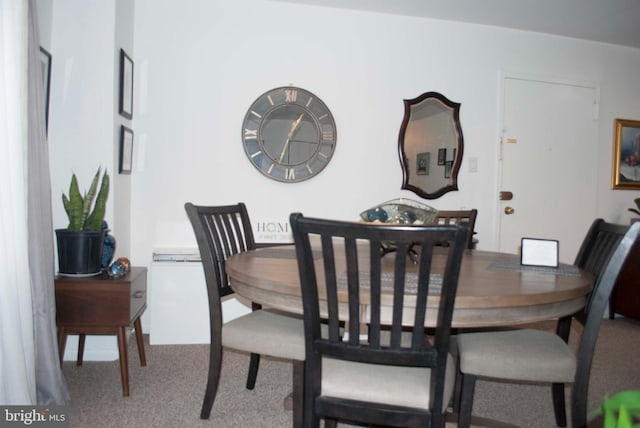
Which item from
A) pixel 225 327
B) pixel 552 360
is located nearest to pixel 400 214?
pixel 552 360

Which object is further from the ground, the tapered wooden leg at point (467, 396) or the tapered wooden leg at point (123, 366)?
the tapered wooden leg at point (467, 396)

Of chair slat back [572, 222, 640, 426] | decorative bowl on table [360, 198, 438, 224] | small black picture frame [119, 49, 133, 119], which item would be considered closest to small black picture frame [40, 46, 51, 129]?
small black picture frame [119, 49, 133, 119]

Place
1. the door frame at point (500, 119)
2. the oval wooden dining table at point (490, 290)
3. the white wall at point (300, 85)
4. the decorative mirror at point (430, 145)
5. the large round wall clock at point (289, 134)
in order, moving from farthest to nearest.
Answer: the door frame at point (500, 119), the decorative mirror at point (430, 145), the large round wall clock at point (289, 134), the white wall at point (300, 85), the oval wooden dining table at point (490, 290)

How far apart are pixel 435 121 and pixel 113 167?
2.35m

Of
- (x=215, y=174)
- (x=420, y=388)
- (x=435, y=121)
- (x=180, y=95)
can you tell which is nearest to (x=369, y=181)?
(x=435, y=121)

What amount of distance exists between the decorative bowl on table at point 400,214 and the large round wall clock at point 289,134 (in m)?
1.35

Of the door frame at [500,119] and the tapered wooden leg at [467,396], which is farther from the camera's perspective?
the door frame at [500,119]

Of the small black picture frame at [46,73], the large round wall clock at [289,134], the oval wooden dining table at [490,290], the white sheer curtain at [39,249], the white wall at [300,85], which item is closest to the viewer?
the oval wooden dining table at [490,290]

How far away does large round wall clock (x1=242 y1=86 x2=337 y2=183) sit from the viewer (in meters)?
3.12

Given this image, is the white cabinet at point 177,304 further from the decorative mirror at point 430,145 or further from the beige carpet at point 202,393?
the decorative mirror at point 430,145

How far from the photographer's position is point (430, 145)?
339cm

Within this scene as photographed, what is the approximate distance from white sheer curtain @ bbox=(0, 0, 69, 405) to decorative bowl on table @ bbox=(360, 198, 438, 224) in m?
1.37

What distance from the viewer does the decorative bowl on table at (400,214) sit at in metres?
1.84

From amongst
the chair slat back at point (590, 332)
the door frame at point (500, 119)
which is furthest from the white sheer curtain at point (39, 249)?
the door frame at point (500, 119)
